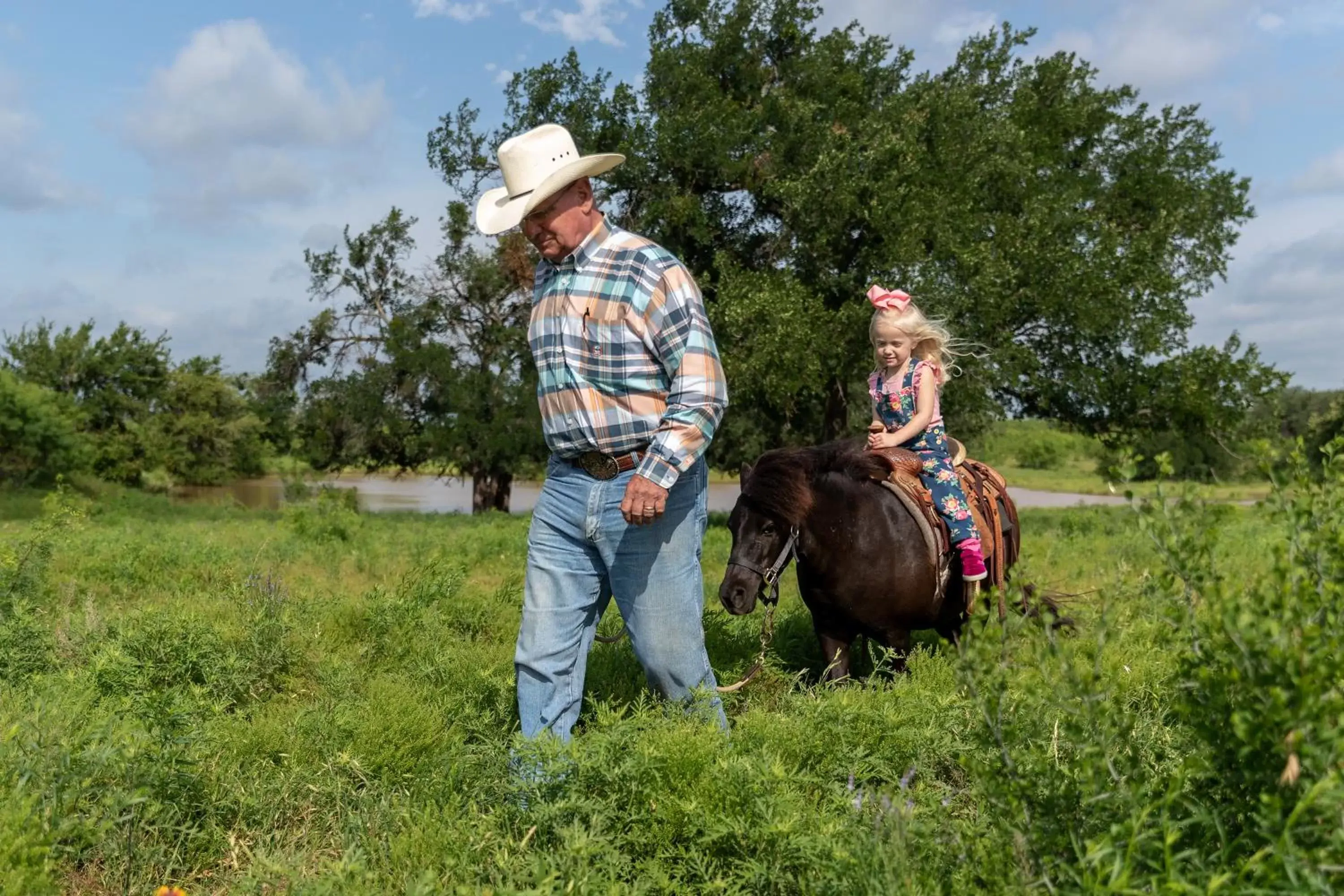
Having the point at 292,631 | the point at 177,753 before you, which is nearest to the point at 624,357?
the point at 177,753

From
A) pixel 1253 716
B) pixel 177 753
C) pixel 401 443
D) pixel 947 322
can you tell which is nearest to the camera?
pixel 1253 716

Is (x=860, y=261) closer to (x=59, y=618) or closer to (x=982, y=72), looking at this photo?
(x=982, y=72)

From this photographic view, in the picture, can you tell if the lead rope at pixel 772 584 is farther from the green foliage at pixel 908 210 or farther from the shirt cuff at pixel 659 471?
the green foliage at pixel 908 210

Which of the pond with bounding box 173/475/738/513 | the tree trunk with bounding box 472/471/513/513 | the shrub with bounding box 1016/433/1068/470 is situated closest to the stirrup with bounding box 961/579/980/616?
the tree trunk with bounding box 472/471/513/513

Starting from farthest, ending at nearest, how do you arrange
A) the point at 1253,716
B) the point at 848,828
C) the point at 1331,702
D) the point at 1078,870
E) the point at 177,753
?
the point at 177,753
the point at 848,828
the point at 1078,870
the point at 1253,716
the point at 1331,702

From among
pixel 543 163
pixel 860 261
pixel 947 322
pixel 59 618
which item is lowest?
pixel 59 618

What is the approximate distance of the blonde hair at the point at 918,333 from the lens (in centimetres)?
548

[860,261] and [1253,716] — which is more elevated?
[860,261]

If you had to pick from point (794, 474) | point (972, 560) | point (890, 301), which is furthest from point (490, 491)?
point (794, 474)

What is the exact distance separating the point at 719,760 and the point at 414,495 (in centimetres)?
5350

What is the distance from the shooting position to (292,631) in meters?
5.61

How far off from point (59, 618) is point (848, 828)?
553cm

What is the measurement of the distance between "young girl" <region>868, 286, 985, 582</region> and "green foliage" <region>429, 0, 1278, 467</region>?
10.4m

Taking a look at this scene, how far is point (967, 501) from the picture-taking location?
17.8 ft
